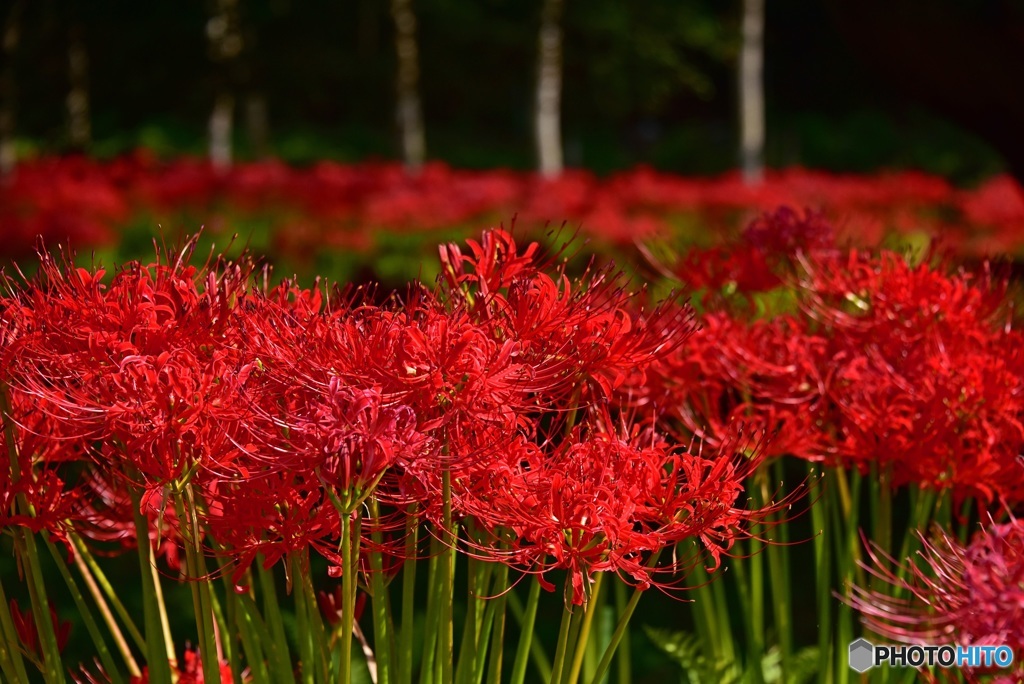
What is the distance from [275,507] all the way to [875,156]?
25.6 metres

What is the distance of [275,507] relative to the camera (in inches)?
60.8

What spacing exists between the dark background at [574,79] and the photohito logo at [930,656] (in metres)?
2.36

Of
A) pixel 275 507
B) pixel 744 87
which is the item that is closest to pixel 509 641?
pixel 275 507

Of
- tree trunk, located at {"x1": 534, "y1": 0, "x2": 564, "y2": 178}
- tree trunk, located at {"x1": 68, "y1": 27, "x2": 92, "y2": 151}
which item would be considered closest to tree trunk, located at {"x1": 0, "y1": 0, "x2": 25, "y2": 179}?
tree trunk, located at {"x1": 68, "y1": 27, "x2": 92, "y2": 151}

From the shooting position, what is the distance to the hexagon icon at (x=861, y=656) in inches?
80.4

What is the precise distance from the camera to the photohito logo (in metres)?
1.30

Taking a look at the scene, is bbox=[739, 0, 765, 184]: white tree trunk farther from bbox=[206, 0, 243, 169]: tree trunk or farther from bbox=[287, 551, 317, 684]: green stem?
bbox=[287, 551, 317, 684]: green stem

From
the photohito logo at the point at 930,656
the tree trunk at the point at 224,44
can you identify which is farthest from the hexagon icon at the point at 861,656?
the tree trunk at the point at 224,44

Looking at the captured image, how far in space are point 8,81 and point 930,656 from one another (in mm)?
7593

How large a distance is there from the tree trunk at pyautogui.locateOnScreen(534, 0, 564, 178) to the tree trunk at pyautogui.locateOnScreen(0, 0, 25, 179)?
5.43 meters

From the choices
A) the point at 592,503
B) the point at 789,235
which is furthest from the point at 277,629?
the point at 789,235

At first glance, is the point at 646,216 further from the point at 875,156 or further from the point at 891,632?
the point at 875,156

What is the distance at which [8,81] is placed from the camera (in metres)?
7.81

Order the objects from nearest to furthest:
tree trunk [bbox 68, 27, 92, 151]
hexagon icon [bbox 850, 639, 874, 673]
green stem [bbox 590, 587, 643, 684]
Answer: green stem [bbox 590, 587, 643, 684], hexagon icon [bbox 850, 639, 874, 673], tree trunk [bbox 68, 27, 92, 151]
